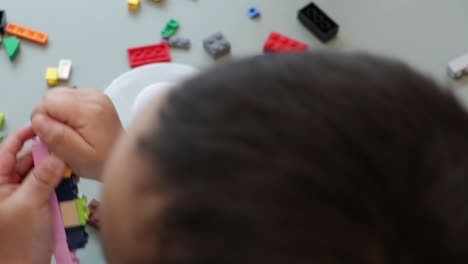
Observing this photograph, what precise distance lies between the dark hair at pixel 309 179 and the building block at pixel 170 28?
420 mm

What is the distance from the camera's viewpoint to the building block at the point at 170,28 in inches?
26.7

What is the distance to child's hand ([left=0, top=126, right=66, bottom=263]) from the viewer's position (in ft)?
1.59

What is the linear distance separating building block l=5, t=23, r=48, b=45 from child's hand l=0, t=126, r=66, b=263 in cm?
17

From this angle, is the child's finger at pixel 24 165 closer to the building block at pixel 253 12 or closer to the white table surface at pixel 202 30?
the white table surface at pixel 202 30

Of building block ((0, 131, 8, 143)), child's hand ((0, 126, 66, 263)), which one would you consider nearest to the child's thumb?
child's hand ((0, 126, 66, 263))

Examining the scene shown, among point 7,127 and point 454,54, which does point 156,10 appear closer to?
point 7,127

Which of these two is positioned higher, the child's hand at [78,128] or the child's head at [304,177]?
the child's hand at [78,128]

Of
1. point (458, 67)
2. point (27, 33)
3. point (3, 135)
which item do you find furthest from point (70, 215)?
point (458, 67)

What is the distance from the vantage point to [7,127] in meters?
0.62

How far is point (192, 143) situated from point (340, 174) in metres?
0.07

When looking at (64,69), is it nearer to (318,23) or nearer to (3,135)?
(3,135)

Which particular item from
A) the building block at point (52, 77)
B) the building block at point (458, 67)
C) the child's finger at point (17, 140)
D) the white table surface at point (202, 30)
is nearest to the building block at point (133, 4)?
the white table surface at point (202, 30)

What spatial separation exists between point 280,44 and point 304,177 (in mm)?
441

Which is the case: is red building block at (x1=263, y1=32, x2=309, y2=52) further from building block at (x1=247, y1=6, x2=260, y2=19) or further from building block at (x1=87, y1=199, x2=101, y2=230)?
building block at (x1=87, y1=199, x2=101, y2=230)
